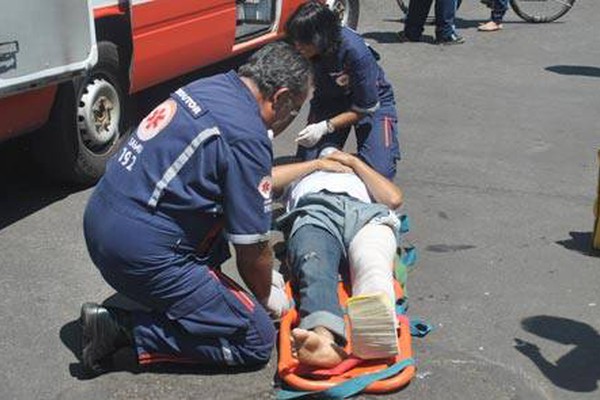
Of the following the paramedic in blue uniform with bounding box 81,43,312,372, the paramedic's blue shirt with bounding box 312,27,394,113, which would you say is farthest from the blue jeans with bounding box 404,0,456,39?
the paramedic in blue uniform with bounding box 81,43,312,372

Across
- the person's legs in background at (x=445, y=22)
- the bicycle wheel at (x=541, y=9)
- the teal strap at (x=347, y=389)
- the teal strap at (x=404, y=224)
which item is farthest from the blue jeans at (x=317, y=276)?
the bicycle wheel at (x=541, y=9)

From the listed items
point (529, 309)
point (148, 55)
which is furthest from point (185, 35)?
point (529, 309)

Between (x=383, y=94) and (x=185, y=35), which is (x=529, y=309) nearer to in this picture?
(x=383, y=94)

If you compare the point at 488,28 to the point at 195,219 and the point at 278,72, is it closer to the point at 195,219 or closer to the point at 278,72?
the point at 278,72

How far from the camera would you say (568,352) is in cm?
388

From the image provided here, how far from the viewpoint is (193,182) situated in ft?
11.3

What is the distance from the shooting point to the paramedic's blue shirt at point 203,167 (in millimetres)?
3402

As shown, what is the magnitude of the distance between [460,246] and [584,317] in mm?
909

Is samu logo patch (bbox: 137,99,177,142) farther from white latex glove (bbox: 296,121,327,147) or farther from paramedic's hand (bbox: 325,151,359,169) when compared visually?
white latex glove (bbox: 296,121,327,147)

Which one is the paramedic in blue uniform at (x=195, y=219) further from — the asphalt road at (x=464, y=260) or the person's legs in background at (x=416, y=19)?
the person's legs in background at (x=416, y=19)

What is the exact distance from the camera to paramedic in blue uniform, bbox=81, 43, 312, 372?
3420mm

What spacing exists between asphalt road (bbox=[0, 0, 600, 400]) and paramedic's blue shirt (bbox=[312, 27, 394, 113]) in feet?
2.20

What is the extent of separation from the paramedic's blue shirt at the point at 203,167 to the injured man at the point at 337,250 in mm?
472

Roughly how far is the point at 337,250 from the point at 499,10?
7.07 metres
